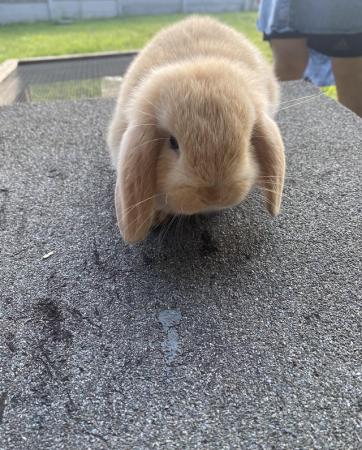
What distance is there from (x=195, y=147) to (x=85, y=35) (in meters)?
4.03

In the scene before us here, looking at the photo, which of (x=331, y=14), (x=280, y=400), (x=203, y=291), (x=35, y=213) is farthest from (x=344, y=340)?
(x=331, y=14)

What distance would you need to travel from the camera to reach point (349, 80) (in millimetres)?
2059

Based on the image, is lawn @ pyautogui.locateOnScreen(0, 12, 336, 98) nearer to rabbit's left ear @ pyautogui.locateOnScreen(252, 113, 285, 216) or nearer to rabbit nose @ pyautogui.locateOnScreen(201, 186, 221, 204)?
rabbit's left ear @ pyautogui.locateOnScreen(252, 113, 285, 216)

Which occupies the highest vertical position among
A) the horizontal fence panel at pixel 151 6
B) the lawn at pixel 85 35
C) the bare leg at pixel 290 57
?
the bare leg at pixel 290 57

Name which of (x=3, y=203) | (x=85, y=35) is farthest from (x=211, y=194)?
(x=85, y=35)

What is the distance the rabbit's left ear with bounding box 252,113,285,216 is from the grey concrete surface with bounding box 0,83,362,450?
6.8 inches

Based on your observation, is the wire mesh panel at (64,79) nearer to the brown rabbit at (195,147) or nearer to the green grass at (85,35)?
the green grass at (85,35)

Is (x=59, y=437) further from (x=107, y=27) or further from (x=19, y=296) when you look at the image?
(x=107, y=27)

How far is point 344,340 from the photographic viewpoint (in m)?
0.83

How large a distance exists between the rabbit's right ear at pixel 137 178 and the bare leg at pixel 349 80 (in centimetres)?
149

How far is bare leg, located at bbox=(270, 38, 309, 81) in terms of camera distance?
7.12ft

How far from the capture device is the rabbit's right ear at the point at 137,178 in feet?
2.99

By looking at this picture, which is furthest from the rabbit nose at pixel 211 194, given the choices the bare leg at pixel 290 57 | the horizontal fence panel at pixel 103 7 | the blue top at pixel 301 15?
the horizontal fence panel at pixel 103 7

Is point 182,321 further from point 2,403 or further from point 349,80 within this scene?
point 349,80
